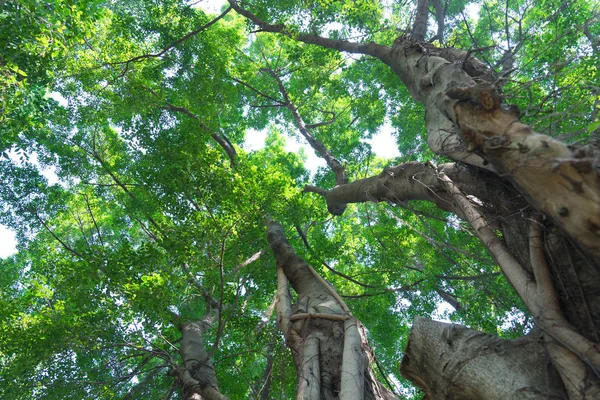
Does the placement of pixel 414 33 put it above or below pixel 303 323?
above

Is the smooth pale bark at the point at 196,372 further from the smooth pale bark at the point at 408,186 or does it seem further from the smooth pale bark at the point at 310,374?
the smooth pale bark at the point at 408,186

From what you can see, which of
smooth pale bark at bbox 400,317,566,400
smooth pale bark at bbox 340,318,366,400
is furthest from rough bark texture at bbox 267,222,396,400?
smooth pale bark at bbox 400,317,566,400

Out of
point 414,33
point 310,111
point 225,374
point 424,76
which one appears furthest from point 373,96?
point 225,374

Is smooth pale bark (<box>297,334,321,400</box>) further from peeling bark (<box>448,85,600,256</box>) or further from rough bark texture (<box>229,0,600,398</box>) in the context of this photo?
peeling bark (<box>448,85,600,256</box>)

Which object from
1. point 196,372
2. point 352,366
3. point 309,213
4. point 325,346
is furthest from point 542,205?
point 309,213

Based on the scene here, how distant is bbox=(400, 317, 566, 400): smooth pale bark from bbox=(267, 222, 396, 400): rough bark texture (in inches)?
22.3

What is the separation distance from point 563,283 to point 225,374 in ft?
19.6

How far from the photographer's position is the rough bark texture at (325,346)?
3076 millimetres

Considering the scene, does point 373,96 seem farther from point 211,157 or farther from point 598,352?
point 598,352

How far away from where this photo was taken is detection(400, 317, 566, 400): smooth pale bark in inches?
77.8

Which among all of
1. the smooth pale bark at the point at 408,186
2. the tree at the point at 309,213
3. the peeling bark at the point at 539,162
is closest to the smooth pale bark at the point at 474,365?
the tree at the point at 309,213

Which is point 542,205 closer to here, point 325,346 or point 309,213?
point 325,346

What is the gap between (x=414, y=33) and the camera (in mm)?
5488

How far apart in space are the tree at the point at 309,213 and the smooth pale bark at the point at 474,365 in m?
0.01
